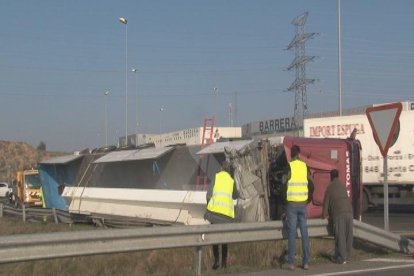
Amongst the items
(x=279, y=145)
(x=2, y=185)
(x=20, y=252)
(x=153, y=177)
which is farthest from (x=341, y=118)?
(x=2, y=185)

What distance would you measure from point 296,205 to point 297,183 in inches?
14.0

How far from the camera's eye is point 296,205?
9875mm

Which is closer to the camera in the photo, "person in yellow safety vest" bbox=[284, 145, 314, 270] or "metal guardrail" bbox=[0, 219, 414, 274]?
"metal guardrail" bbox=[0, 219, 414, 274]

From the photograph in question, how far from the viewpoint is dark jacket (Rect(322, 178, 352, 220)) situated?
34.3 ft

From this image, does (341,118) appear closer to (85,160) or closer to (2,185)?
(85,160)

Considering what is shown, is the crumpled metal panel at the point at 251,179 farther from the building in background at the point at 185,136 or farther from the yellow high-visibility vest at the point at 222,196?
the building in background at the point at 185,136

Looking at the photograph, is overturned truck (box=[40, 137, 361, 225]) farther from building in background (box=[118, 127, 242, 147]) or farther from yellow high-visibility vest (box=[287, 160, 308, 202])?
building in background (box=[118, 127, 242, 147])

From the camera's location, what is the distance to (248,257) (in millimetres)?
10469

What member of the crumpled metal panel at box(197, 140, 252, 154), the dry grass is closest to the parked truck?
the crumpled metal panel at box(197, 140, 252, 154)

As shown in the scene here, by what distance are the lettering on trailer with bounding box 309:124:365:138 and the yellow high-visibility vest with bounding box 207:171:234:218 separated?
587 inches

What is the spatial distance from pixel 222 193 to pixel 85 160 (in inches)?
563

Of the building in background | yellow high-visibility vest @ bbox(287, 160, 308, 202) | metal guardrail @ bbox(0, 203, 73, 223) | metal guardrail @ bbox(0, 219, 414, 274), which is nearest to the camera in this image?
metal guardrail @ bbox(0, 219, 414, 274)

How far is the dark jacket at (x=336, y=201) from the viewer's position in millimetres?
10453

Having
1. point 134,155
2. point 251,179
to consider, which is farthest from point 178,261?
point 134,155
